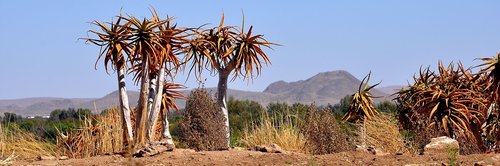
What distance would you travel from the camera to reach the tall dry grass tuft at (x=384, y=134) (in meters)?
17.8

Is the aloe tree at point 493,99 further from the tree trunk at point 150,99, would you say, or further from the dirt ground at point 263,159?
the tree trunk at point 150,99

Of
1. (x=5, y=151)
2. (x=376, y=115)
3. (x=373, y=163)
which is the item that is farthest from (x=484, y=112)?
(x=5, y=151)

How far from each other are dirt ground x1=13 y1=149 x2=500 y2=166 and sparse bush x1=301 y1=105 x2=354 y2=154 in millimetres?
3056

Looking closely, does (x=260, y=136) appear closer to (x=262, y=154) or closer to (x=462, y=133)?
(x=462, y=133)

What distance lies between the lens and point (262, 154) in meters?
13.1

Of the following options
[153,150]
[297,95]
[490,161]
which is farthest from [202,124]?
[297,95]

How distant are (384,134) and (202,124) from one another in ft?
13.7

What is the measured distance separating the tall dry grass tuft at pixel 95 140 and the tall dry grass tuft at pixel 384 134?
4817mm

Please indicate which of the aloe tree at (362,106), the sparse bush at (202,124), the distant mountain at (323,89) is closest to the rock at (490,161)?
the sparse bush at (202,124)

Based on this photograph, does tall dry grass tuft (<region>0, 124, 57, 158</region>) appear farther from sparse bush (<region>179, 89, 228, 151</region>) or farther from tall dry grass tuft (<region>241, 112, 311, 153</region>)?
tall dry grass tuft (<region>241, 112, 311, 153</region>)

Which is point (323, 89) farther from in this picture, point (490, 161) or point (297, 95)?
point (490, 161)

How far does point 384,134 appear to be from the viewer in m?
18.8

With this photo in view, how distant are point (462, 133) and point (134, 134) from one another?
221 inches

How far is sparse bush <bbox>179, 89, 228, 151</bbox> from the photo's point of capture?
1639cm
